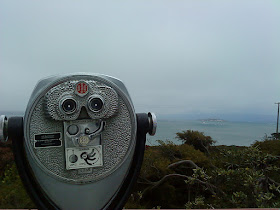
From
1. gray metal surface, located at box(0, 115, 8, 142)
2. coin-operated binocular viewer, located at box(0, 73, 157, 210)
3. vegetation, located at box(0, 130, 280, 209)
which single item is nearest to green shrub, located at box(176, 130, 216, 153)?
vegetation, located at box(0, 130, 280, 209)

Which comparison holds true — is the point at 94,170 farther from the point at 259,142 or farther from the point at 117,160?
the point at 259,142

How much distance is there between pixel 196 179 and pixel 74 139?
2076 millimetres

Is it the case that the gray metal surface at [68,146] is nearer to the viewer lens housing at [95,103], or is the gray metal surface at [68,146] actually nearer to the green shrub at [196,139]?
the viewer lens housing at [95,103]

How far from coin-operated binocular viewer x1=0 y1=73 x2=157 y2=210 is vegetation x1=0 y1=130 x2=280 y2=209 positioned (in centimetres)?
162

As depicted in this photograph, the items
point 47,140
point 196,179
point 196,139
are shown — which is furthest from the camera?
point 196,139

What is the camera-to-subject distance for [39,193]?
4.39ft

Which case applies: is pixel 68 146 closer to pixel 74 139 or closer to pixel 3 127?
pixel 74 139

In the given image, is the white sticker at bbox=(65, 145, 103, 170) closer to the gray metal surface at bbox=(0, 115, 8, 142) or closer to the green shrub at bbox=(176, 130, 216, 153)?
the gray metal surface at bbox=(0, 115, 8, 142)

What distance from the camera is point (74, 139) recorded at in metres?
1.22

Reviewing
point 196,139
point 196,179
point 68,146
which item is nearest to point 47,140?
point 68,146

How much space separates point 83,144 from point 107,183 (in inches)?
9.5

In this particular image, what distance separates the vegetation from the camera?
9.14 ft

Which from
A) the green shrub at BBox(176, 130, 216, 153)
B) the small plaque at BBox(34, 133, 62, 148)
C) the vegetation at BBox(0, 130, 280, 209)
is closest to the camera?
the small plaque at BBox(34, 133, 62, 148)

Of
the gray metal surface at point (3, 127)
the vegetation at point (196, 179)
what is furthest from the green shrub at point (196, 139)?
the gray metal surface at point (3, 127)
